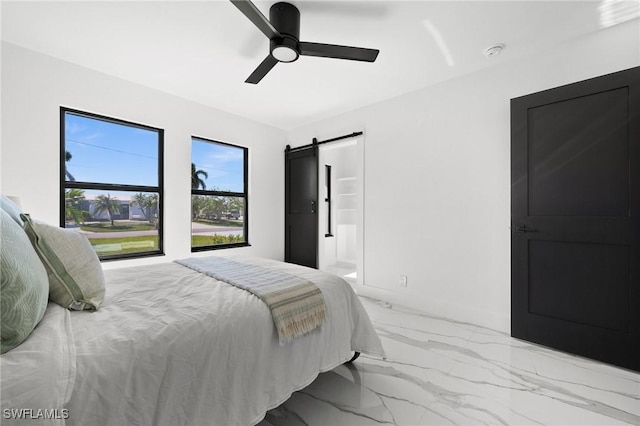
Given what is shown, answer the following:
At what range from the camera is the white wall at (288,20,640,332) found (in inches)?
92.7

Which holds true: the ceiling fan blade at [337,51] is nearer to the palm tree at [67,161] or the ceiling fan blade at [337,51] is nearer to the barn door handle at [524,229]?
the barn door handle at [524,229]

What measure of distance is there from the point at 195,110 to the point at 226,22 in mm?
1770

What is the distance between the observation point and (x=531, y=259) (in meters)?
2.33

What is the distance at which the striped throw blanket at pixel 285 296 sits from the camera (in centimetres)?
136

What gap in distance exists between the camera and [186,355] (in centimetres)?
104

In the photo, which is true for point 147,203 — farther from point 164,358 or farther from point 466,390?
point 466,390

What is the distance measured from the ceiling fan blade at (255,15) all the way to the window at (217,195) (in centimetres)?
241

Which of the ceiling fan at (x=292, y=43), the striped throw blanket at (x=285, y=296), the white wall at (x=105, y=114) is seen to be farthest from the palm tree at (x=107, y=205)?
the ceiling fan at (x=292, y=43)

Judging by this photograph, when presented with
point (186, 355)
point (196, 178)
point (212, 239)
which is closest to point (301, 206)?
point (212, 239)

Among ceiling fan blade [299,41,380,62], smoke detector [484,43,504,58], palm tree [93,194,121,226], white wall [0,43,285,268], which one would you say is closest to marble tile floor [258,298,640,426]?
ceiling fan blade [299,41,380,62]

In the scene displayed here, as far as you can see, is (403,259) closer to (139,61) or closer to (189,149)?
(189,149)

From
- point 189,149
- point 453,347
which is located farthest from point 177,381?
point 189,149

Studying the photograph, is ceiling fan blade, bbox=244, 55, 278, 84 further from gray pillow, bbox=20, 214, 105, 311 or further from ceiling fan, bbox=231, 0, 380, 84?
gray pillow, bbox=20, 214, 105, 311

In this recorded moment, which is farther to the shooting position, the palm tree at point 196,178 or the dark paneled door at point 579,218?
the palm tree at point 196,178
